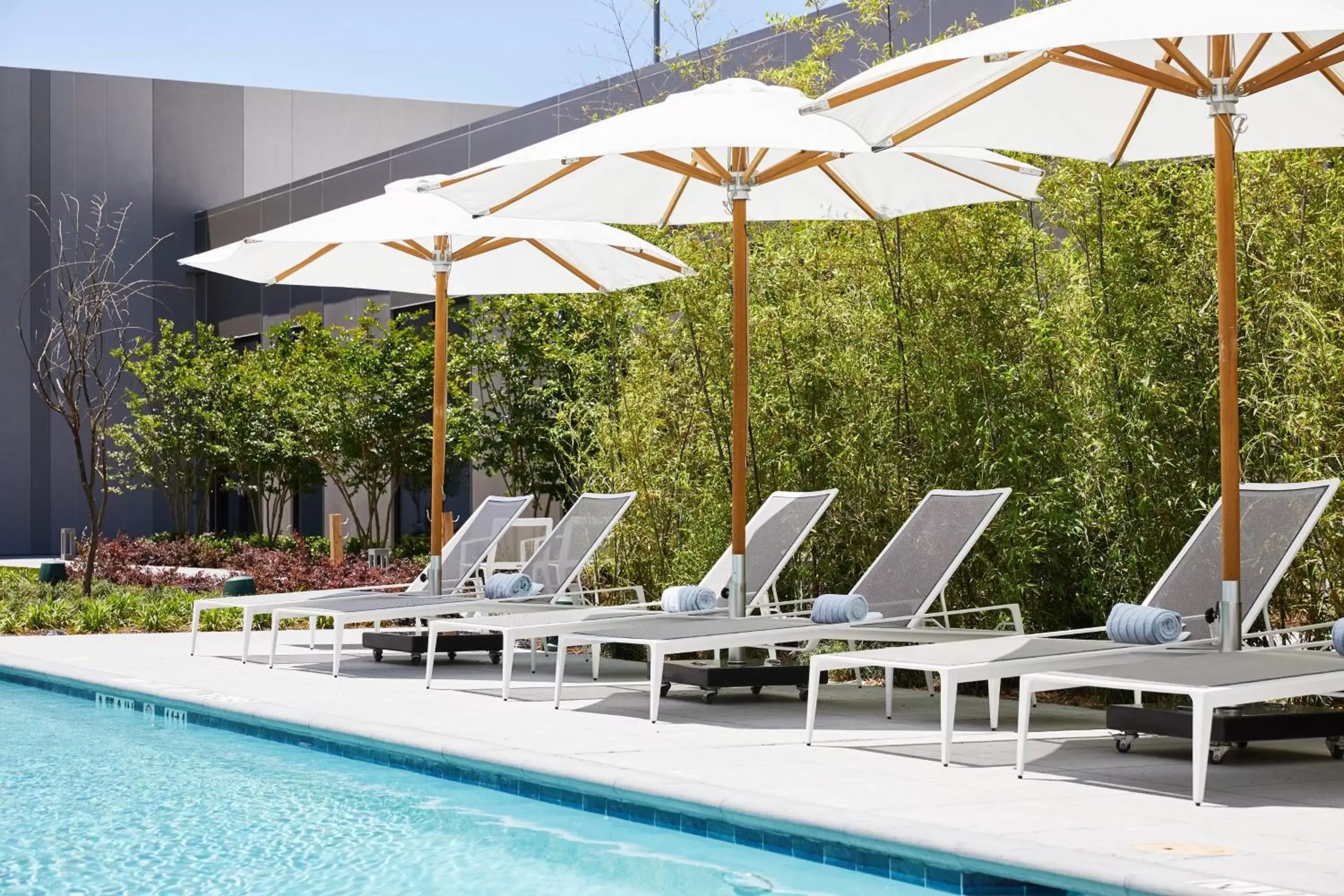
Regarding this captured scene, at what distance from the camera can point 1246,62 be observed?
5.71 metres

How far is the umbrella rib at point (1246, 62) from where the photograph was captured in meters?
5.70

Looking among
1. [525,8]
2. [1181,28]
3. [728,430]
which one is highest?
[525,8]

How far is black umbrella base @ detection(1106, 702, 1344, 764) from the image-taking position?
16.9 ft

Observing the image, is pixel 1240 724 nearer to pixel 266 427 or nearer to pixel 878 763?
pixel 878 763

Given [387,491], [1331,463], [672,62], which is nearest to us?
[1331,463]

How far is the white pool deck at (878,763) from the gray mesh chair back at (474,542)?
69cm

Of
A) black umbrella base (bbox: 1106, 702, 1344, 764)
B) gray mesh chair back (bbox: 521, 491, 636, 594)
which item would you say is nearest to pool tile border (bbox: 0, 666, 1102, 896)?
black umbrella base (bbox: 1106, 702, 1344, 764)

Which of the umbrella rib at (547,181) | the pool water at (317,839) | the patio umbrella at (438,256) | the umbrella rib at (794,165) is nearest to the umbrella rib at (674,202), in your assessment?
the patio umbrella at (438,256)

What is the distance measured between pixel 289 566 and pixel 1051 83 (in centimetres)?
1131

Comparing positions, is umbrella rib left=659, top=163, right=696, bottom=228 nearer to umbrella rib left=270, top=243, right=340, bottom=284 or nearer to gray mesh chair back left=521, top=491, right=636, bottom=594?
gray mesh chair back left=521, top=491, right=636, bottom=594

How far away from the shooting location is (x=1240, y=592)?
18.8 ft

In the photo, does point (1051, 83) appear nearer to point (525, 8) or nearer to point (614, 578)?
point (614, 578)

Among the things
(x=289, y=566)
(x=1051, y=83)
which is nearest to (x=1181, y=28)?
(x=1051, y=83)

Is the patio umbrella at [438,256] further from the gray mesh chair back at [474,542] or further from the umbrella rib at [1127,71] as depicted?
the umbrella rib at [1127,71]
